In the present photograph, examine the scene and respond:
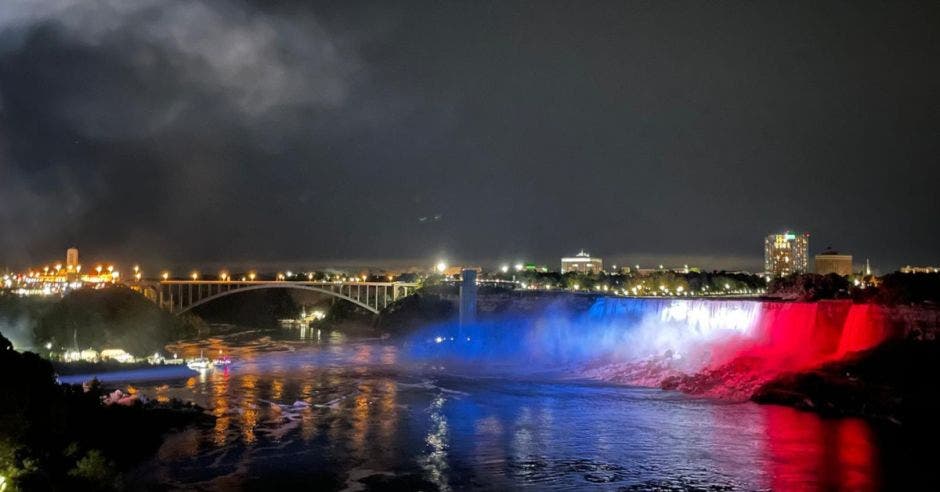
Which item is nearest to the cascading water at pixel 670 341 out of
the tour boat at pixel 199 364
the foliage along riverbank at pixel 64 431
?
the tour boat at pixel 199 364

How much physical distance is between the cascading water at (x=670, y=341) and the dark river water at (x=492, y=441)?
5.49 meters

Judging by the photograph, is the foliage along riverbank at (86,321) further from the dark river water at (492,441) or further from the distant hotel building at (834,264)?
the distant hotel building at (834,264)

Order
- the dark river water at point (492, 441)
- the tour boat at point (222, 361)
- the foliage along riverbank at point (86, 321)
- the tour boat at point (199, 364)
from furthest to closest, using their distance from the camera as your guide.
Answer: the foliage along riverbank at point (86, 321), the tour boat at point (222, 361), the tour boat at point (199, 364), the dark river water at point (492, 441)

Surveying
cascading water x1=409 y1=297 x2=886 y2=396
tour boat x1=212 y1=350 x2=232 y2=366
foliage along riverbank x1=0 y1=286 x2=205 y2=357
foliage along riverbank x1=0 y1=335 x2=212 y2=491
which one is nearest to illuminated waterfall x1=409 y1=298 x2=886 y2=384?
cascading water x1=409 y1=297 x2=886 y2=396

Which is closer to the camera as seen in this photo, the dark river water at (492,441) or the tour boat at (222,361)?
the dark river water at (492,441)

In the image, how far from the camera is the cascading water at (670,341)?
39.0m

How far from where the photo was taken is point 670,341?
163 feet

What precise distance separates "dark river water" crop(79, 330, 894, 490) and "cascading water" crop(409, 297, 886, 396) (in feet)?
18.0

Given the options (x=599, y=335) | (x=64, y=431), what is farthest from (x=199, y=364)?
(x=64, y=431)

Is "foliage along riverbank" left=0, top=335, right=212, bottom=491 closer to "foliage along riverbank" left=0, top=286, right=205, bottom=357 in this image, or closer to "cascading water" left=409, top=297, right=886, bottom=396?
"cascading water" left=409, top=297, right=886, bottom=396

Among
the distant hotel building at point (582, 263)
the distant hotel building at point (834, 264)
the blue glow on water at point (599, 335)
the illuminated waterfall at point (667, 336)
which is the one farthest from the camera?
the distant hotel building at point (582, 263)

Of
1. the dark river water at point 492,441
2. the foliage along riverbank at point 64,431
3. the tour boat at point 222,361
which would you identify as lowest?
the dark river water at point 492,441

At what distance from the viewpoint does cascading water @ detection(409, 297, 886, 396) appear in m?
39.0

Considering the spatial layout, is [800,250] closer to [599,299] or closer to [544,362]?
[599,299]
